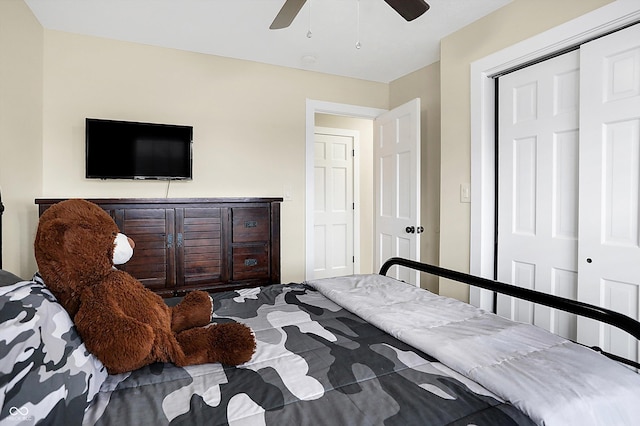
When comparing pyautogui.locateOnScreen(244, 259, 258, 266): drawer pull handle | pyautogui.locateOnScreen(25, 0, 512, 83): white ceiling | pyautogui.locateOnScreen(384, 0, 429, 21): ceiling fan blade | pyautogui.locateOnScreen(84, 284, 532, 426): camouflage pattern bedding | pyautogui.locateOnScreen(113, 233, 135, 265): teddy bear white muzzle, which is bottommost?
pyautogui.locateOnScreen(84, 284, 532, 426): camouflage pattern bedding

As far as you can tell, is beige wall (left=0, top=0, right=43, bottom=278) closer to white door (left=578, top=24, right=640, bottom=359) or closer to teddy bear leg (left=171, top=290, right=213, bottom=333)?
teddy bear leg (left=171, top=290, right=213, bottom=333)

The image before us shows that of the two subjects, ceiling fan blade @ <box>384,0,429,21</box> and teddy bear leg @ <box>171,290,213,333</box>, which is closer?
teddy bear leg @ <box>171,290,213,333</box>

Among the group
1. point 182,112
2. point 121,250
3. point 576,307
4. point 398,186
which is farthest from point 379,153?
point 121,250

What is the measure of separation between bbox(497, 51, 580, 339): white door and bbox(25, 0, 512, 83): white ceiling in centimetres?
63

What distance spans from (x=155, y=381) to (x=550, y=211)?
2.32 m

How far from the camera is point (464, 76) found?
261 cm

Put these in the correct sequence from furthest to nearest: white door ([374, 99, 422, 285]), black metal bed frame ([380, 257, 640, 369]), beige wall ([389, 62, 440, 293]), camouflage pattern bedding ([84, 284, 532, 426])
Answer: beige wall ([389, 62, 440, 293]), white door ([374, 99, 422, 285]), black metal bed frame ([380, 257, 640, 369]), camouflage pattern bedding ([84, 284, 532, 426])

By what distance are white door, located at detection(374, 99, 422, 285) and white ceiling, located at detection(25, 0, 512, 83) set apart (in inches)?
21.4

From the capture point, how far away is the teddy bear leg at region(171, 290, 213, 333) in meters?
1.23

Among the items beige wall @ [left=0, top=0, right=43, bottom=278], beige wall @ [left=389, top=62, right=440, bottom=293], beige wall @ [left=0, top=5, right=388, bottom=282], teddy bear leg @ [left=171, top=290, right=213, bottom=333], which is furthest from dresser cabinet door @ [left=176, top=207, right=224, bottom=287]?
beige wall @ [left=389, top=62, right=440, bottom=293]

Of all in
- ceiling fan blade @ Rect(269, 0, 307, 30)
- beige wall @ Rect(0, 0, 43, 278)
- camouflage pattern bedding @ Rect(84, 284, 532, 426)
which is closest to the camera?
camouflage pattern bedding @ Rect(84, 284, 532, 426)

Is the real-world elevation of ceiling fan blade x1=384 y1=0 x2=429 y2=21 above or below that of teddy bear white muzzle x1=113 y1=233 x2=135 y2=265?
above

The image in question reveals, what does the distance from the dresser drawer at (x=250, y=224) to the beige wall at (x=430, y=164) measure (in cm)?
154

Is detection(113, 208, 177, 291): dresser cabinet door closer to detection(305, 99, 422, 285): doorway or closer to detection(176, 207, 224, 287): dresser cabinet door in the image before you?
detection(176, 207, 224, 287): dresser cabinet door
